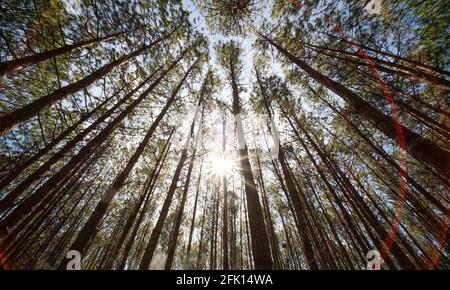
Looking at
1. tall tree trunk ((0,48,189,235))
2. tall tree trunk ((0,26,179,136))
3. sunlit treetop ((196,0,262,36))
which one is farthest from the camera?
sunlit treetop ((196,0,262,36))

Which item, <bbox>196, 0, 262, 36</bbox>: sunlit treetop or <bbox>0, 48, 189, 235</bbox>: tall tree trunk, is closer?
<bbox>0, 48, 189, 235</bbox>: tall tree trunk

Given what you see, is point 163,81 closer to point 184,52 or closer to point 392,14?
point 184,52

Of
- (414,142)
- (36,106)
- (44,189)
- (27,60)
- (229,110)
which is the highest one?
(229,110)

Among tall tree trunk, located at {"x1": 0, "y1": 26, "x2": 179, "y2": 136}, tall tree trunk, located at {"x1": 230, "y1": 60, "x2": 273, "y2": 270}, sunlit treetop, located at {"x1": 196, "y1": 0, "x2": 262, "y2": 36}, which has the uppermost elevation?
sunlit treetop, located at {"x1": 196, "y1": 0, "x2": 262, "y2": 36}

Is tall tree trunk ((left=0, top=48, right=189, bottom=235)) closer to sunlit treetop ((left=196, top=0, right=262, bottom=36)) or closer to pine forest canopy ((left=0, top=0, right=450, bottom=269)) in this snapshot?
pine forest canopy ((left=0, top=0, right=450, bottom=269))

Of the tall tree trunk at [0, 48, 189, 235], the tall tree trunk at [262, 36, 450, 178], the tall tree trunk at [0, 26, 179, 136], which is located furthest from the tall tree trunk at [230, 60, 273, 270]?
the tall tree trunk at [0, 26, 179, 136]

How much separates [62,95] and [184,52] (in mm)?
5805

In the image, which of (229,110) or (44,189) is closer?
(44,189)

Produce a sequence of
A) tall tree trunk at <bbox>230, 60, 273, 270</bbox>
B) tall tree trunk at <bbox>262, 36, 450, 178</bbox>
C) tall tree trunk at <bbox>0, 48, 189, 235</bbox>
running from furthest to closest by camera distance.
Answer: tall tree trunk at <bbox>230, 60, 273, 270</bbox> < tall tree trunk at <bbox>0, 48, 189, 235</bbox> < tall tree trunk at <bbox>262, 36, 450, 178</bbox>

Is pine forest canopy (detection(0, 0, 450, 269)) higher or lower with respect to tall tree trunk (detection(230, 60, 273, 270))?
higher

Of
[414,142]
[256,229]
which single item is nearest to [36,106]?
[256,229]

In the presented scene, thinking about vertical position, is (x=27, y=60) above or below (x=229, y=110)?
below

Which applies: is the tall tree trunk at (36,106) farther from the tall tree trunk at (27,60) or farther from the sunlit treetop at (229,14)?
the sunlit treetop at (229,14)

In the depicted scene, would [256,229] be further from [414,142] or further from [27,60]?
[27,60]
